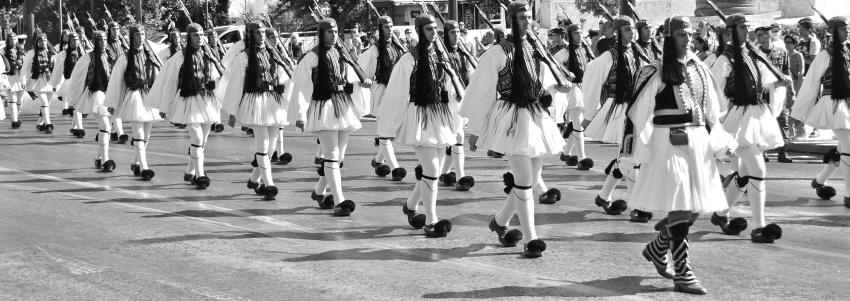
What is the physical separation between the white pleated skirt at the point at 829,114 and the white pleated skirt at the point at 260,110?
18.9 ft

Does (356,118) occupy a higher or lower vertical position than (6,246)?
higher

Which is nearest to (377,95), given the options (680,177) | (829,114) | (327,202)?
(327,202)

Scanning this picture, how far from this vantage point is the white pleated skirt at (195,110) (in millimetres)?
15133

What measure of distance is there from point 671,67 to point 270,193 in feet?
21.1

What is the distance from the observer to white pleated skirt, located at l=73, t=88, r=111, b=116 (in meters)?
17.8

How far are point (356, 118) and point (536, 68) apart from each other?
3054 millimetres

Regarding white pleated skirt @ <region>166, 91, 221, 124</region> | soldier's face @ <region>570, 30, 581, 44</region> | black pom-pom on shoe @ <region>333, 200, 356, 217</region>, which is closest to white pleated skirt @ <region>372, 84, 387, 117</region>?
white pleated skirt @ <region>166, 91, 221, 124</region>

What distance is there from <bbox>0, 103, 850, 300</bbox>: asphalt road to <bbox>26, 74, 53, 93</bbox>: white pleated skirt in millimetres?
9668

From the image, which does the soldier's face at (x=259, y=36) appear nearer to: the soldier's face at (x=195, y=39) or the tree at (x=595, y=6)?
the soldier's face at (x=195, y=39)

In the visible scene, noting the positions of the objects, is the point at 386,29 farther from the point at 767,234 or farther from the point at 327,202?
the point at 767,234

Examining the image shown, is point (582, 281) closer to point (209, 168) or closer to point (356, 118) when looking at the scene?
point (356, 118)

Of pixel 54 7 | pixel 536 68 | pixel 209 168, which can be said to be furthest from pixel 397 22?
pixel 536 68

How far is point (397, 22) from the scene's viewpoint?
55188 mm

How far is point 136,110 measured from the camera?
16.4m
